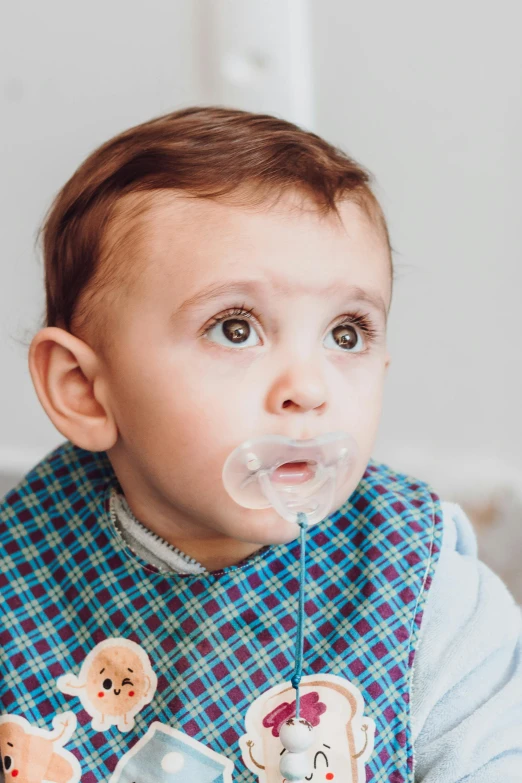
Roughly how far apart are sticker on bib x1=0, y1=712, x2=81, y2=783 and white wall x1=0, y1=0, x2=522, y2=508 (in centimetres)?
65

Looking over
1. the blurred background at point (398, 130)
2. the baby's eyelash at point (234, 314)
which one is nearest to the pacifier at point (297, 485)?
the baby's eyelash at point (234, 314)

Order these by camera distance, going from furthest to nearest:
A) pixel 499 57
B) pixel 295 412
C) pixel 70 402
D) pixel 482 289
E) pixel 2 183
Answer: pixel 2 183
pixel 482 289
pixel 499 57
pixel 70 402
pixel 295 412

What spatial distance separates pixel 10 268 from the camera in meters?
1.37

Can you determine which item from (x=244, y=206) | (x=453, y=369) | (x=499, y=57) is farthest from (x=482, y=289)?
(x=244, y=206)

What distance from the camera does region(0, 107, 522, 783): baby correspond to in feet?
2.45

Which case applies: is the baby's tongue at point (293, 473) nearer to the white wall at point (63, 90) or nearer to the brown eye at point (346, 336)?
the brown eye at point (346, 336)

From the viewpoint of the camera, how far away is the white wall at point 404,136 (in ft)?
3.69

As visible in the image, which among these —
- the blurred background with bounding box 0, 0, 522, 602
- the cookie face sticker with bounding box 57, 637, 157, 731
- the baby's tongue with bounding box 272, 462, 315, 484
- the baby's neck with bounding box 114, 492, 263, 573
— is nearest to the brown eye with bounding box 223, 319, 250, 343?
the baby's tongue with bounding box 272, 462, 315, 484

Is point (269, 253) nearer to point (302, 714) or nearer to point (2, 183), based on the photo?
point (302, 714)

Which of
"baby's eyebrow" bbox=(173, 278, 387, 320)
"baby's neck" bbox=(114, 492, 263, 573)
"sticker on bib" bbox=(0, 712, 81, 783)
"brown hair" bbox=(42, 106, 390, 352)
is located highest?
"brown hair" bbox=(42, 106, 390, 352)

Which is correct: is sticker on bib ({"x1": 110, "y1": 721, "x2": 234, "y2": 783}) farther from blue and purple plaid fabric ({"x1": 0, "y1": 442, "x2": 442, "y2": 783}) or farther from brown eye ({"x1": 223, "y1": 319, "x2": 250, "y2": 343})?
brown eye ({"x1": 223, "y1": 319, "x2": 250, "y2": 343})

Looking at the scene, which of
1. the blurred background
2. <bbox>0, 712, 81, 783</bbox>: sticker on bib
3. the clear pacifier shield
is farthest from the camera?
the blurred background

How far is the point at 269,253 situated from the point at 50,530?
0.40 m

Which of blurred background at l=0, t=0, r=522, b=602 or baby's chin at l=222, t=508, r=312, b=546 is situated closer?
baby's chin at l=222, t=508, r=312, b=546
